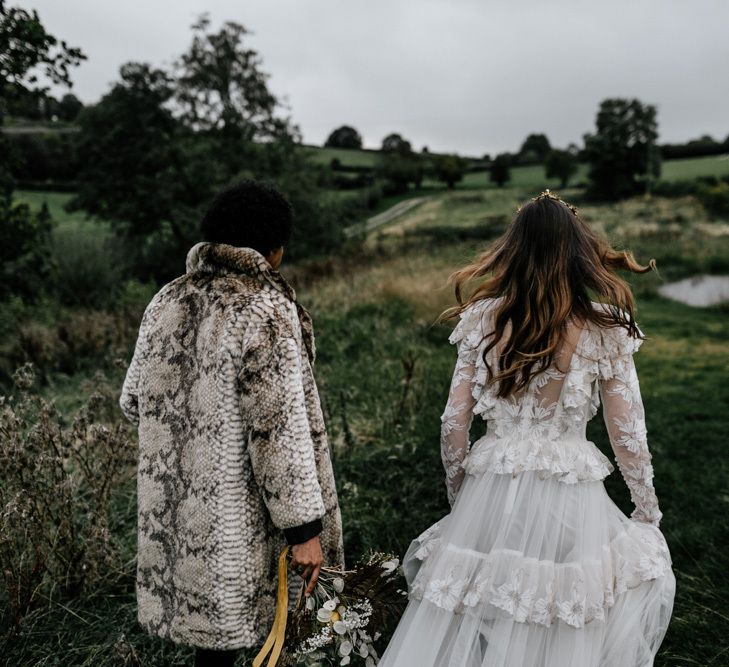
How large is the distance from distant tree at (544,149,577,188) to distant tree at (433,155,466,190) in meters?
8.13

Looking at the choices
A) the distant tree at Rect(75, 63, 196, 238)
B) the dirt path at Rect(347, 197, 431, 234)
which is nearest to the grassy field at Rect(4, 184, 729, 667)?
the distant tree at Rect(75, 63, 196, 238)

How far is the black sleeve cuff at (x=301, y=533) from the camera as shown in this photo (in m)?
1.96

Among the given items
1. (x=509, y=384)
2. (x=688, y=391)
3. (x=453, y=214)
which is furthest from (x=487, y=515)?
(x=453, y=214)

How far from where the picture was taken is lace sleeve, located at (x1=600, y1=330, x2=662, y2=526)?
6.79 ft

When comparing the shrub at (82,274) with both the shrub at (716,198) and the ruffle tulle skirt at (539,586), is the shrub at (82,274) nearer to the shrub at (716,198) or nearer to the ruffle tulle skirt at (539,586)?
the ruffle tulle skirt at (539,586)

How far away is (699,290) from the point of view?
591 inches

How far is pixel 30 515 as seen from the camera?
2.97 metres

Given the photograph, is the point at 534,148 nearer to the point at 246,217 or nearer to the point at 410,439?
the point at 410,439

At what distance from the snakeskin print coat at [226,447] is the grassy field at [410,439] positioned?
2.82 feet

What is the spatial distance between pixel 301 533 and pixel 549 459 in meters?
0.91

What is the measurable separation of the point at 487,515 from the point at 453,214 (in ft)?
112

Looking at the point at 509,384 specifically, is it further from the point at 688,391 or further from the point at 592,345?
the point at 688,391

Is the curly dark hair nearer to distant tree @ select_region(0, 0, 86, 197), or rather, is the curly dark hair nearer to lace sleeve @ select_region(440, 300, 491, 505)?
lace sleeve @ select_region(440, 300, 491, 505)

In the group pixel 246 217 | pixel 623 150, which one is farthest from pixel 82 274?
pixel 623 150
